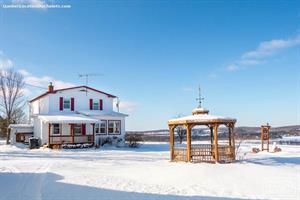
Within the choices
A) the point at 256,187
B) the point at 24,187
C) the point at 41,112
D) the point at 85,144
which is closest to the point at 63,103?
the point at 41,112

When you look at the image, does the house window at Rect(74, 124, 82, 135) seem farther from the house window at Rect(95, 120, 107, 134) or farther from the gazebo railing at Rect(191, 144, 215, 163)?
the gazebo railing at Rect(191, 144, 215, 163)

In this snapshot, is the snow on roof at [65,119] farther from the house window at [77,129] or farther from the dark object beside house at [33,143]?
the dark object beside house at [33,143]

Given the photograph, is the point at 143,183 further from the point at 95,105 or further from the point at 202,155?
the point at 95,105

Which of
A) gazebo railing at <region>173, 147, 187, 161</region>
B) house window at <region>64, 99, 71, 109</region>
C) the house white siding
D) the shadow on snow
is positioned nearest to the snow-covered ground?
the shadow on snow

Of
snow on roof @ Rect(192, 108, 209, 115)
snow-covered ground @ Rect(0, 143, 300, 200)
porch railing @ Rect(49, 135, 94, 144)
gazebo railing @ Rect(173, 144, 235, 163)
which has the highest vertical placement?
snow on roof @ Rect(192, 108, 209, 115)

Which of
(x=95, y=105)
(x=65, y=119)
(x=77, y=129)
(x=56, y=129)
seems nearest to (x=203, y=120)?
A: (x=65, y=119)

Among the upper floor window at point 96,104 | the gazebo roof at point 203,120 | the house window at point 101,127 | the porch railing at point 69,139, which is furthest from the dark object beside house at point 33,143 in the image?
the gazebo roof at point 203,120

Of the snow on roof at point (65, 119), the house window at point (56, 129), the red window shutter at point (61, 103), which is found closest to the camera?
the snow on roof at point (65, 119)

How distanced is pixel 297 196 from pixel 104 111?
25.2m

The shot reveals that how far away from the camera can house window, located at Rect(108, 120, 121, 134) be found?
3256 cm

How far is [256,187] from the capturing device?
11211 mm

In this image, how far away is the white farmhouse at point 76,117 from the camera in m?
29.7

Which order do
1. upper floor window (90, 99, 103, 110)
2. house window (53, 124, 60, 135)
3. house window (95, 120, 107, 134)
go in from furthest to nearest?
upper floor window (90, 99, 103, 110), house window (95, 120, 107, 134), house window (53, 124, 60, 135)

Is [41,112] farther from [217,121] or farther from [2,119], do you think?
[217,121]
